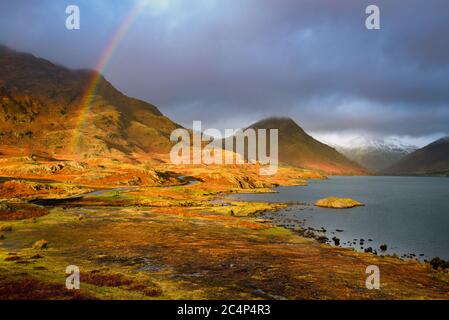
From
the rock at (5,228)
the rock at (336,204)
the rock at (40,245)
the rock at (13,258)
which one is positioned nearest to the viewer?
the rock at (13,258)

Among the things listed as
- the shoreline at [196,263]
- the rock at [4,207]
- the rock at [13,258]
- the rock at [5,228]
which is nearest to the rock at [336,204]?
the shoreline at [196,263]

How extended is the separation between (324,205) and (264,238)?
6344 cm

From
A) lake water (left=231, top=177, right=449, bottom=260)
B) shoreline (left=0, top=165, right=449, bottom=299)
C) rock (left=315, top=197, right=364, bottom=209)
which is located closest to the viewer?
shoreline (left=0, top=165, right=449, bottom=299)

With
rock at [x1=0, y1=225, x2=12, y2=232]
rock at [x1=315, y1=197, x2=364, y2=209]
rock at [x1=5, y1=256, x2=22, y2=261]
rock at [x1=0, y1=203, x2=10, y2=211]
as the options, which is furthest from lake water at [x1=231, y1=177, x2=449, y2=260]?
rock at [x1=0, y1=203, x2=10, y2=211]

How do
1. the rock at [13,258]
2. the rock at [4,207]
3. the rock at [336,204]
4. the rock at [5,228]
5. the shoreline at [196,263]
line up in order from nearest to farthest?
the shoreline at [196,263] < the rock at [13,258] < the rock at [5,228] < the rock at [4,207] < the rock at [336,204]

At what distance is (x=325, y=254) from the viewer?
40375 mm

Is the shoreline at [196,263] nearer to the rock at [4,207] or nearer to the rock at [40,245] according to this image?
the rock at [40,245]

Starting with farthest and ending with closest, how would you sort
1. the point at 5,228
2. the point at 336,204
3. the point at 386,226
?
the point at 336,204, the point at 386,226, the point at 5,228

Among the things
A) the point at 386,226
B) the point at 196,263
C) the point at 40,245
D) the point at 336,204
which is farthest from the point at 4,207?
the point at 336,204

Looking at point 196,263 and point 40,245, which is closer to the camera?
point 196,263

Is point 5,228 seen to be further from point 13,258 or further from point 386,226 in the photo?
point 386,226

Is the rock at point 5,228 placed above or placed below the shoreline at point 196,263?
above

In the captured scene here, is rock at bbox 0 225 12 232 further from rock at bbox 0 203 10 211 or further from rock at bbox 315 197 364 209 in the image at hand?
rock at bbox 315 197 364 209

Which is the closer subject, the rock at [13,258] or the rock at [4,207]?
the rock at [13,258]
